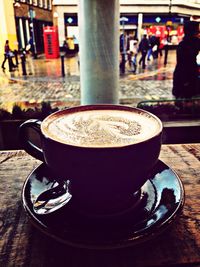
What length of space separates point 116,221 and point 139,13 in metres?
23.0

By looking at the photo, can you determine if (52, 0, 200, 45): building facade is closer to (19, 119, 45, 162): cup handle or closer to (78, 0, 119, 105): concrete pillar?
(78, 0, 119, 105): concrete pillar

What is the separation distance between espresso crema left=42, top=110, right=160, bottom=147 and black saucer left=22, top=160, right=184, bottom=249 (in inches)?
5.7

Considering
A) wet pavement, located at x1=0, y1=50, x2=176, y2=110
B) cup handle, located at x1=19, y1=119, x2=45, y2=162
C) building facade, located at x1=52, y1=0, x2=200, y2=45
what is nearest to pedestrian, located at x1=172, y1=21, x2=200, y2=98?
wet pavement, located at x1=0, y1=50, x2=176, y2=110

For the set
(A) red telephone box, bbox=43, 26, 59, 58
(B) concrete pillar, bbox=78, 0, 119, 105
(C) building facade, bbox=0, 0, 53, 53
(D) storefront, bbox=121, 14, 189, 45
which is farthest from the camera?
(D) storefront, bbox=121, 14, 189, 45

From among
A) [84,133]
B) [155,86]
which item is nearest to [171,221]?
[84,133]

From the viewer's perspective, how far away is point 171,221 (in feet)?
1.70

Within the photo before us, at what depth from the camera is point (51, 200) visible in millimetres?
605

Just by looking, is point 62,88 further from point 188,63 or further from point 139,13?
point 139,13

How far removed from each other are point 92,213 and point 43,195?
130mm

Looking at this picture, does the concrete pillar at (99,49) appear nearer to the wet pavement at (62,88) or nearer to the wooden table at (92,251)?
the wet pavement at (62,88)

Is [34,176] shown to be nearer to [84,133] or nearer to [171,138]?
[84,133]

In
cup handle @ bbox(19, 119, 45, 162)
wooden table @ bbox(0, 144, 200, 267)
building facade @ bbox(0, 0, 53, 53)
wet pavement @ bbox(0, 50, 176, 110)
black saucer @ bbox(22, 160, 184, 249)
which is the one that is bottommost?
wet pavement @ bbox(0, 50, 176, 110)

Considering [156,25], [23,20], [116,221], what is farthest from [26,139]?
[156,25]

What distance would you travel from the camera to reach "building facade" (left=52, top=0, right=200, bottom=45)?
1994 cm
